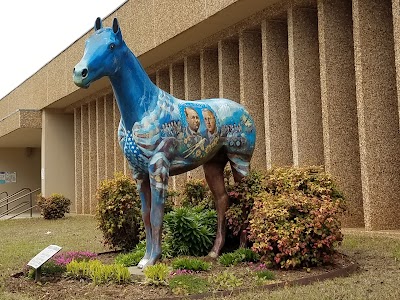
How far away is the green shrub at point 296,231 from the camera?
6160 mm

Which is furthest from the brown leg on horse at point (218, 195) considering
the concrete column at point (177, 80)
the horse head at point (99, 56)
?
the concrete column at point (177, 80)

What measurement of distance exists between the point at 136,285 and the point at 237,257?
161 cm

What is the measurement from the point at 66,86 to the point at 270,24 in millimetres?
11503

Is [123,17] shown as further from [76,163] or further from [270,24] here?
[76,163]

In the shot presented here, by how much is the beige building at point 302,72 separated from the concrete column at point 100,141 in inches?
76.5

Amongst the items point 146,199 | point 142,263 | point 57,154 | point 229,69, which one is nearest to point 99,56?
point 146,199

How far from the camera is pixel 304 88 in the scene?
472 inches

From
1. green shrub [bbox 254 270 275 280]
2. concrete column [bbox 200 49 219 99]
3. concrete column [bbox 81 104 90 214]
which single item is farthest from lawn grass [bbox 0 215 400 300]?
concrete column [bbox 81 104 90 214]

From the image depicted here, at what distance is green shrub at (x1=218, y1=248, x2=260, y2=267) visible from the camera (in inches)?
264

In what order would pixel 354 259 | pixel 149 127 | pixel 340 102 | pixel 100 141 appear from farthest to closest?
pixel 100 141, pixel 340 102, pixel 354 259, pixel 149 127

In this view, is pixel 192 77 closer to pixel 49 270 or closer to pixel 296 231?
pixel 49 270

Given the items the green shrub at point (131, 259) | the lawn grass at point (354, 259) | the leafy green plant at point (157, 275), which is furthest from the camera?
the green shrub at point (131, 259)

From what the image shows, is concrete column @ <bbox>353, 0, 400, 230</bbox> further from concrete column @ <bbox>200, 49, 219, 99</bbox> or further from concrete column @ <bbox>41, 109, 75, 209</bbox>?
concrete column @ <bbox>41, 109, 75, 209</bbox>

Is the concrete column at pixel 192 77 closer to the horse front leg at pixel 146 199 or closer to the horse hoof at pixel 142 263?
the horse front leg at pixel 146 199
